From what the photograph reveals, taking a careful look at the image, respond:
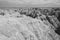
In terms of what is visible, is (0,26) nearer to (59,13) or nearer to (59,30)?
(59,30)

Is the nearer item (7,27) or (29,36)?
(7,27)

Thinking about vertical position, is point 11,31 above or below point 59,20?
above

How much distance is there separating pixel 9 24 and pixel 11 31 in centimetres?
75

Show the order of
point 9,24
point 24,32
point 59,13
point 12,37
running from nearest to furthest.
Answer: point 12,37 < point 9,24 < point 24,32 < point 59,13

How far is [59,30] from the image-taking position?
1405cm

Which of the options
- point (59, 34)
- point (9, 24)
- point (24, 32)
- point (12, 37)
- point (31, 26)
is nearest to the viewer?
point (12, 37)

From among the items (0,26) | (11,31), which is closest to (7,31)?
(11,31)

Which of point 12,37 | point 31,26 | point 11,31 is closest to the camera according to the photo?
point 12,37

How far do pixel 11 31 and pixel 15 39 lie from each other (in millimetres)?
708

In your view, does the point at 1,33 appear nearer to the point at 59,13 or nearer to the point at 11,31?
the point at 11,31

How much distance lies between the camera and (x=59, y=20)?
52.7 ft

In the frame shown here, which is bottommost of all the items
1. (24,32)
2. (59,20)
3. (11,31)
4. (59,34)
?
(59,34)

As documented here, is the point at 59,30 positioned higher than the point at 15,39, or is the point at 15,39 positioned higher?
the point at 15,39

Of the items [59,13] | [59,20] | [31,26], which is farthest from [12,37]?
[59,13]
